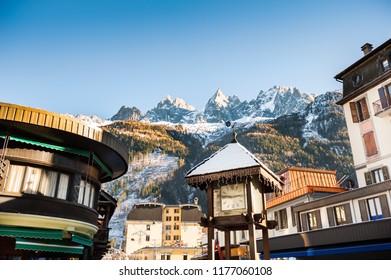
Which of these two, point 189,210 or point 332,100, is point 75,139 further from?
point 332,100

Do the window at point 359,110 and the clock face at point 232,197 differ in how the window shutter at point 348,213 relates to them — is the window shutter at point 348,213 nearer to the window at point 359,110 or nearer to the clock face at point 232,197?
the window at point 359,110

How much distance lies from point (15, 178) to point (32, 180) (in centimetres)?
53

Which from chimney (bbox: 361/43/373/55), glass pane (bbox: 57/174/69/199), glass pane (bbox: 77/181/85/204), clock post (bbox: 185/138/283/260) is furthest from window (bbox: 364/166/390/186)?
glass pane (bbox: 57/174/69/199)

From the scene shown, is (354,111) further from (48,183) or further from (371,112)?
(48,183)

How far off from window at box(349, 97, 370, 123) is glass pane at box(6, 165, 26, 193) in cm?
2449

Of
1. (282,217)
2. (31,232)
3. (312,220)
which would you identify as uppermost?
(282,217)

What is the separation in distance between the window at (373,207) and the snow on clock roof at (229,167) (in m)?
10.9

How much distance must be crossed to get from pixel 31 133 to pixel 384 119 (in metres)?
23.5

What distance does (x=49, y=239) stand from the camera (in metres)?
11.2

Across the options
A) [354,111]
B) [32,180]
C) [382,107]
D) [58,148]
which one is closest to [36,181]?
[32,180]

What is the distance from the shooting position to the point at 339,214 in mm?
22016

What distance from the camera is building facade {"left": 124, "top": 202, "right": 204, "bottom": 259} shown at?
252 ft

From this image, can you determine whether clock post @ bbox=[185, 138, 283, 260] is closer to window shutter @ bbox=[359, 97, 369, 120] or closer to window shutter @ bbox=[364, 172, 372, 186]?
window shutter @ bbox=[364, 172, 372, 186]
